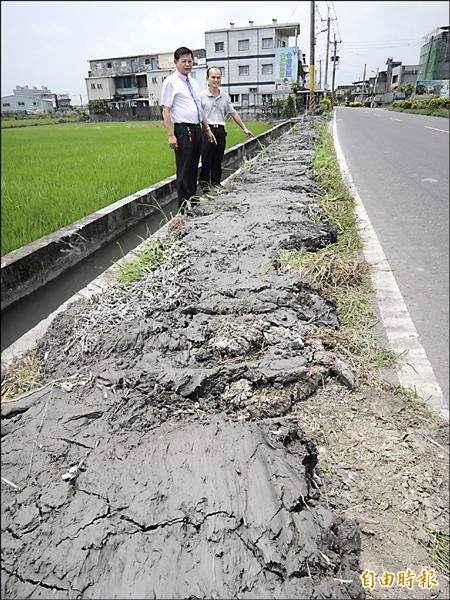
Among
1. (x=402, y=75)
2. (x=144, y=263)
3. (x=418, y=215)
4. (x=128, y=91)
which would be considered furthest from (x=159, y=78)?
(x=418, y=215)

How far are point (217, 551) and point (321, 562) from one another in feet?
0.89

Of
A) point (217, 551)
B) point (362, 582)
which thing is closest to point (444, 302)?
point (362, 582)

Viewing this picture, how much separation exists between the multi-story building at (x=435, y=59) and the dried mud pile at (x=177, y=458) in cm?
171

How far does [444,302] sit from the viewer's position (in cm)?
256

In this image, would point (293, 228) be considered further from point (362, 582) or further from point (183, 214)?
point (362, 582)

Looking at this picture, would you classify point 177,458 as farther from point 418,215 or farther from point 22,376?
point 418,215

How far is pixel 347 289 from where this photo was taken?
2.80 meters

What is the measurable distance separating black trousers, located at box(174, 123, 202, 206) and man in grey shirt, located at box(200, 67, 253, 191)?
0.56 metres

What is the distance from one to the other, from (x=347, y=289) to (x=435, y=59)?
1.87 meters

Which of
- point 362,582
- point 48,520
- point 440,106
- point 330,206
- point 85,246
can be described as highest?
point 440,106

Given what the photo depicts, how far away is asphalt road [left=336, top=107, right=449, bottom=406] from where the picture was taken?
2.50 meters

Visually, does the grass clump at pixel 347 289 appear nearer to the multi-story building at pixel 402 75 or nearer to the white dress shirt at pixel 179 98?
the multi-story building at pixel 402 75

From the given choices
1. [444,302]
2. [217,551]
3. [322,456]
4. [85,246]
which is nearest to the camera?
[217,551]

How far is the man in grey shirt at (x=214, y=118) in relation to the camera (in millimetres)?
4820
